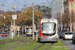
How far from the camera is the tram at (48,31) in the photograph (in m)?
27.3

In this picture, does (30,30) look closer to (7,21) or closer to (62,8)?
(7,21)

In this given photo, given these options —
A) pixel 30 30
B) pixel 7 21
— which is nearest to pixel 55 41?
pixel 30 30

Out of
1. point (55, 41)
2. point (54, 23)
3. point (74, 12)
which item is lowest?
point (55, 41)

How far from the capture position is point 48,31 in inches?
1081

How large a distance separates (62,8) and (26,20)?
79.6 feet

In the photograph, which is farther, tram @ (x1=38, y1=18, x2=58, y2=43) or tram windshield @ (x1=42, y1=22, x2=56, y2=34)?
tram windshield @ (x1=42, y1=22, x2=56, y2=34)

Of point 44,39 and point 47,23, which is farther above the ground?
point 47,23

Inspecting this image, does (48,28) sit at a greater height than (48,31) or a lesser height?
greater

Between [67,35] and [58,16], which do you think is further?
[58,16]

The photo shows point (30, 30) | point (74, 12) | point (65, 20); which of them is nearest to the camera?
point (30, 30)

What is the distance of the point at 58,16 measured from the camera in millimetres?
89062

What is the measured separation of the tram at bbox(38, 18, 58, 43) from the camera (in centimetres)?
2727

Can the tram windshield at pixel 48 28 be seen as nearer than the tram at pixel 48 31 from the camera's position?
No

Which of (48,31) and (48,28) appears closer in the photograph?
(48,31)
